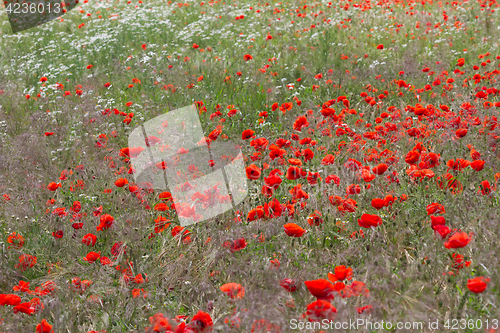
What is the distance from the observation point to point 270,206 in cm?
225

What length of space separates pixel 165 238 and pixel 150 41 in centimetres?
521

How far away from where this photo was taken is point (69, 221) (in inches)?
107

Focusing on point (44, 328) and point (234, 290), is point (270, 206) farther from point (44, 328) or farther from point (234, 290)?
point (44, 328)

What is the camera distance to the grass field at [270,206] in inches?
70.3

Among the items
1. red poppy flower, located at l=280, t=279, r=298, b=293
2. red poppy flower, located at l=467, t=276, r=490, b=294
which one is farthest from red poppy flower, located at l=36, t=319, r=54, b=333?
red poppy flower, located at l=467, t=276, r=490, b=294

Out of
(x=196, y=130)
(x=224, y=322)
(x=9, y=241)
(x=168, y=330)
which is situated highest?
(x=168, y=330)

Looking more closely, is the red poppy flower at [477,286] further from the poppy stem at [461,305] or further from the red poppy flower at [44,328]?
the red poppy flower at [44,328]

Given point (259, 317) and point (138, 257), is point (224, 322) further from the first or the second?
point (138, 257)

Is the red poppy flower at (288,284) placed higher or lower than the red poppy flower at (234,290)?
lower

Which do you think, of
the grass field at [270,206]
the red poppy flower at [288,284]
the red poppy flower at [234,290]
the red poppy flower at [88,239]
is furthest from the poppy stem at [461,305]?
the red poppy flower at [88,239]

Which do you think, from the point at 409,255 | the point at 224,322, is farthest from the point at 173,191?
the point at 409,255

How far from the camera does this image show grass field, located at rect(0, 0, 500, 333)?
1785 millimetres

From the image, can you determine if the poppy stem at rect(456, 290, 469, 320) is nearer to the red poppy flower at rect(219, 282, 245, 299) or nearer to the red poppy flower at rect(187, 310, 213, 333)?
the red poppy flower at rect(219, 282, 245, 299)

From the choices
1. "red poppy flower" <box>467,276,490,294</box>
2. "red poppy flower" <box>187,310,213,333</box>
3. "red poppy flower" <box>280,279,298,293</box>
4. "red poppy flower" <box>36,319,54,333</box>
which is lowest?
"red poppy flower" <box>280,279,298,293</box>
